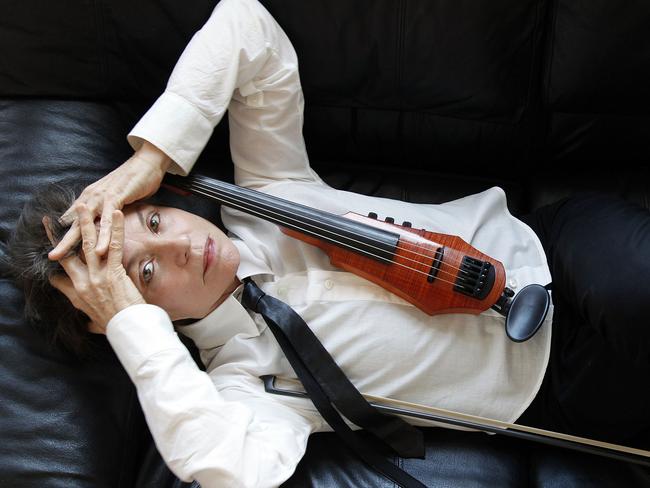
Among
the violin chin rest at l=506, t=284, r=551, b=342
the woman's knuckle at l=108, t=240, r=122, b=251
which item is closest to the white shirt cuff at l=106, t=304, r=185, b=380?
the woman's knuckle at l=108, t=240, r=122, b=251

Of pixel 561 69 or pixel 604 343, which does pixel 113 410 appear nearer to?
pixel 604 343

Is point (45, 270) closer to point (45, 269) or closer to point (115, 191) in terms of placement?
point (45, 269)

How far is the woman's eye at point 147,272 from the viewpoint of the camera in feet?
3.67

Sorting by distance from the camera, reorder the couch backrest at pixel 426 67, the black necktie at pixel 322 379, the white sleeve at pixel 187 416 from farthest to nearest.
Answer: the couch backrest at pixel 426 67 → the black necktie at pixel 322 379 → the white sleeve at pixel 187 416

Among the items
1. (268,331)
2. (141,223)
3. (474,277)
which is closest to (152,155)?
(141,223)

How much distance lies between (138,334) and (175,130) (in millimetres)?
420

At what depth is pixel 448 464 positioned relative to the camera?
1295mm

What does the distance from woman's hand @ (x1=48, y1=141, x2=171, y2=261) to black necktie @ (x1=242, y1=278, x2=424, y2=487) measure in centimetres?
29

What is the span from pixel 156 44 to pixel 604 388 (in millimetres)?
1187

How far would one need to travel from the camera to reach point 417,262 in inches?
45.3

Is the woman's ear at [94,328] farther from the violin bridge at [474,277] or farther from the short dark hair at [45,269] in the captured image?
the violin bridge at [474,277]

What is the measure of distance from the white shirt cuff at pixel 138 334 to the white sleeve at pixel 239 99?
334 mm

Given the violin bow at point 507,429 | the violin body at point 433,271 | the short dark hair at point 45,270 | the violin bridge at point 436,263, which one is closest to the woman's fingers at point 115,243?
the short dark hair at point 45,270

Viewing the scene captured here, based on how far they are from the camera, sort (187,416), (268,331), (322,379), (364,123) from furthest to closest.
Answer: (364,123) → (268,331) → (322,379) → (187,416)
